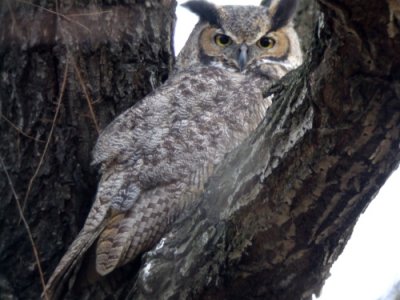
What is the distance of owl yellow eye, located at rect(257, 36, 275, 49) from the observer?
315 cm

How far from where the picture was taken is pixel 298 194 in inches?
66.9

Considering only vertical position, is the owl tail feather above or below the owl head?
below

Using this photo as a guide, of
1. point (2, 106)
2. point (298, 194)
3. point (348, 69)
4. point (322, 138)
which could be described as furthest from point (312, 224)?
point (2, 106)

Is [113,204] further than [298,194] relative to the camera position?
Yes

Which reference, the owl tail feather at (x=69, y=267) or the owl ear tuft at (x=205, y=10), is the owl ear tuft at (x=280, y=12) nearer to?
the owl ear tuft at (x=205, y=10)

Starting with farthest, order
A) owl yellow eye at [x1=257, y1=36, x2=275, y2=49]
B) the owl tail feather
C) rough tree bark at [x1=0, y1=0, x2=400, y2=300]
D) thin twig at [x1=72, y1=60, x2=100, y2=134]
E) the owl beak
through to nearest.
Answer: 1. owl yellow eye at [x1=257, y1=36, x2=275, y2=49]
2. the owl beak
3. thin twig at [x1=72, y1=60, x2=100, y2=134]
4. the owl tail feather
5. rough tree bark at [x1=0, y1=0, x2=400, y2=300]

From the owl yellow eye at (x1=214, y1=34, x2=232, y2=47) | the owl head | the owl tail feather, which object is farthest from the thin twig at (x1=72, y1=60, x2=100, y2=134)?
the owl yellow eye at (x1=214, y1=34, x2=232, y2=47)

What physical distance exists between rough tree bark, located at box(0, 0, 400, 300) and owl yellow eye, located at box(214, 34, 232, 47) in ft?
1.42

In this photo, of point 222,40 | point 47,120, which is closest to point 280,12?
point 222,40

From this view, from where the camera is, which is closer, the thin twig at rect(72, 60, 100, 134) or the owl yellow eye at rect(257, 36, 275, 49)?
the thin twig at rect(72, 60, 100, 134)

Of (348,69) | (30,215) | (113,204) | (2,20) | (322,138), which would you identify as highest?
(348,69)

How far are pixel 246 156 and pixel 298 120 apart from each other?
207 millimetres

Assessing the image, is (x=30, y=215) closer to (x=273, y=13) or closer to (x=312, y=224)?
(x=312, y=224)

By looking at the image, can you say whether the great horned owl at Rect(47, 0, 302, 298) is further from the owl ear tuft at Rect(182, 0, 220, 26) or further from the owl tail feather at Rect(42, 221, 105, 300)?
the owl ear tuft at Rect(182, 0, 220, 26)
